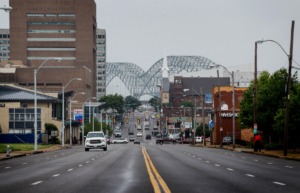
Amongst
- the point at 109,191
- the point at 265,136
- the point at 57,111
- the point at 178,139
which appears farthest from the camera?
the point at 178,139

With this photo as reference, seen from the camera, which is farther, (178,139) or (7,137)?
(178,139)

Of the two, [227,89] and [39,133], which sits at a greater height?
[227,89]

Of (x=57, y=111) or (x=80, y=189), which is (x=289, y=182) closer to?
(x=80, y=189)

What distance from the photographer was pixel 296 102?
62562 millimetres

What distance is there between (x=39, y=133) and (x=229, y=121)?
34307 mm

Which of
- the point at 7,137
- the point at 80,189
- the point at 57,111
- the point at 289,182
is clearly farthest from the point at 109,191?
the point at 57,111

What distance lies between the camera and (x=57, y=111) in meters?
137

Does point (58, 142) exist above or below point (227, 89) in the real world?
below

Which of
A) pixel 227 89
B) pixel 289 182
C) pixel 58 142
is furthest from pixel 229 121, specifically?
pixel 289 182

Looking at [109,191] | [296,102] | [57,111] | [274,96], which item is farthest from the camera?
[57,111]

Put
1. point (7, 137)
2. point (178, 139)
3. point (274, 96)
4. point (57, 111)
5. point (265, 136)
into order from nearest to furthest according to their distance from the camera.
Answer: point (274, 96) → point (265, 136) → point (7, 137) → point (57, 111) → point (178, 139)

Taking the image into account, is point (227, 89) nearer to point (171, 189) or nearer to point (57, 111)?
point (57, 111)

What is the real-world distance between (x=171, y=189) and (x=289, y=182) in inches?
229

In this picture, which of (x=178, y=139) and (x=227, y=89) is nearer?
(x=227, y=89)
